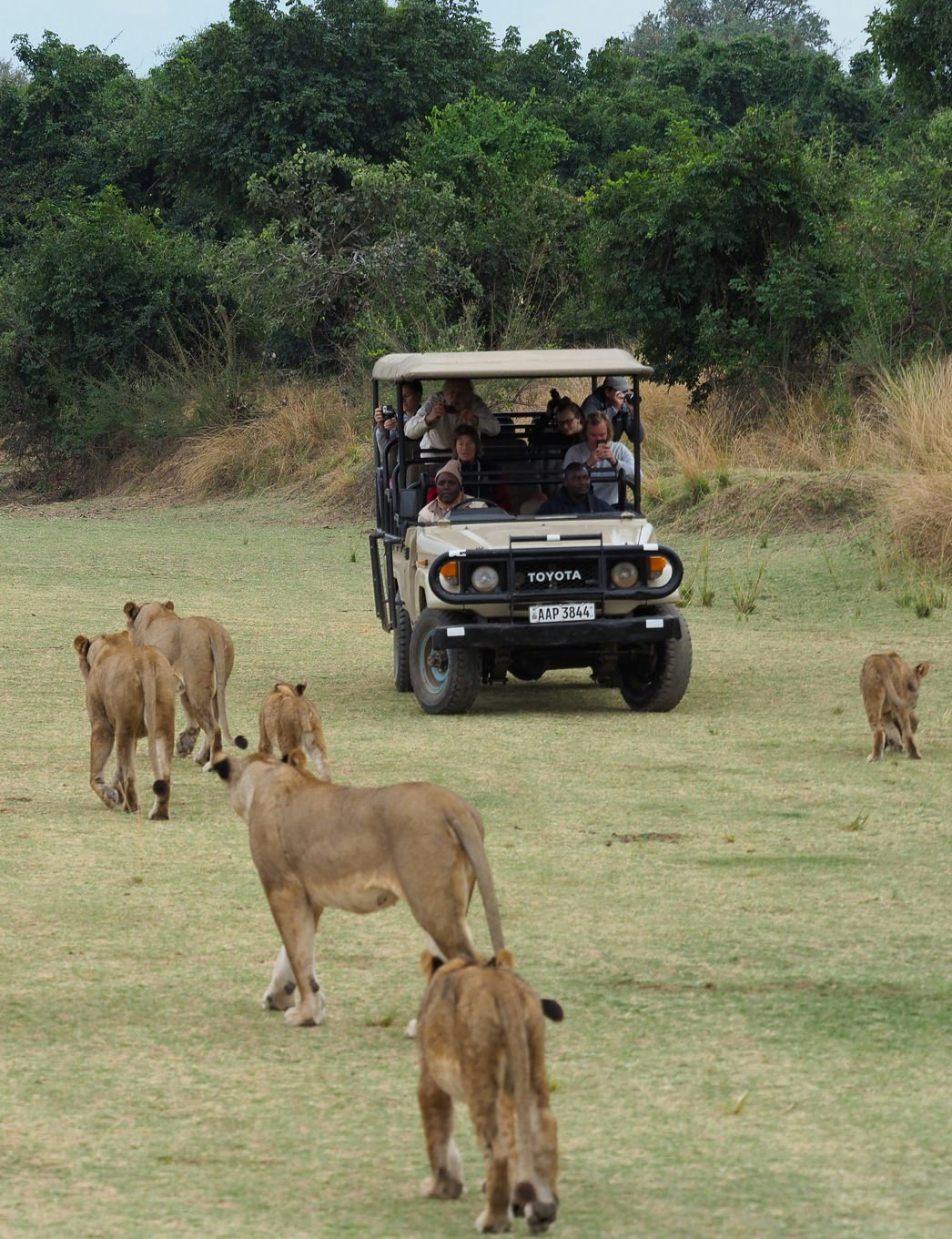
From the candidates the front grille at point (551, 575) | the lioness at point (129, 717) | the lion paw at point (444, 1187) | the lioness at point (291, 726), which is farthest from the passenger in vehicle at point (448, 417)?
the lion paw at point (444, 1187)

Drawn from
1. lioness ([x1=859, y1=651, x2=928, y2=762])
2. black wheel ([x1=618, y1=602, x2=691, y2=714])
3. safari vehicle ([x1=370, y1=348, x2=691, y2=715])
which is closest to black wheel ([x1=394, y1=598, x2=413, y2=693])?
safari vehicle ([x1=370, y1=348, x2=691, y2=715])

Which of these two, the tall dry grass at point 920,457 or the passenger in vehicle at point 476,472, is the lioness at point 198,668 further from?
the tall dry grass at point 920,457

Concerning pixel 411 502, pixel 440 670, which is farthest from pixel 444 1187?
pixel 411 502

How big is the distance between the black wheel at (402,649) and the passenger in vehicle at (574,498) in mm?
1021

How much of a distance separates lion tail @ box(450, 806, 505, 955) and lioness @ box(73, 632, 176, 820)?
3104 mm

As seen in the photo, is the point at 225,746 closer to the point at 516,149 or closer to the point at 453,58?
the point at 516,149

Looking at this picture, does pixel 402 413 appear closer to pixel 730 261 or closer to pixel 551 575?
pixel 551 575

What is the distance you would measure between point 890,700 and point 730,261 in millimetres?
16328

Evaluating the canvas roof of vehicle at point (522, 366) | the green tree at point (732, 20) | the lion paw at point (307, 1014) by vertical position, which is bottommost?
the lion paw at point (307, 1014)

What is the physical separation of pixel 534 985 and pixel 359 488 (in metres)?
20.3

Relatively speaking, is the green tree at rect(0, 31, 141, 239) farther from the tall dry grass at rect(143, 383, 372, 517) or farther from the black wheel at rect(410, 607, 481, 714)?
the black wheel at rect(410, 607, 481, 714)

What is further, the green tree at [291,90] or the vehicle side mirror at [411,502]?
the green tree at [291,90]

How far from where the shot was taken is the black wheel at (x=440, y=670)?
10.8 metres

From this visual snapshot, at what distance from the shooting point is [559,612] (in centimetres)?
1074
